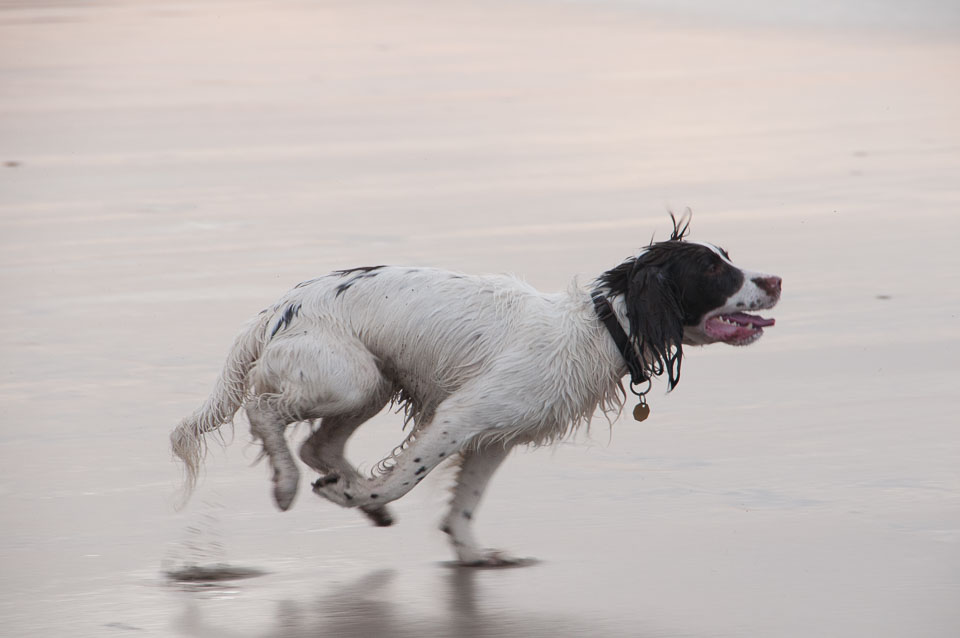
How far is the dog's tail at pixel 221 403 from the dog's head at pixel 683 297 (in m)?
1.24

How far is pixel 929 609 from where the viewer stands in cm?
527

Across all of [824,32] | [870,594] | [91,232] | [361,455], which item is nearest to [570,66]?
[824,32]

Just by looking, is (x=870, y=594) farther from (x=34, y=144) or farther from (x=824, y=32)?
(x=824, y=32)

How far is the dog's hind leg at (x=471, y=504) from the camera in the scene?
5852 millimetres

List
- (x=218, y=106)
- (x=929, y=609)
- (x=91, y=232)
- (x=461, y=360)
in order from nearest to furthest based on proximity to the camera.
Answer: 1. (x=929, y=609)
2. (x=461, y=360)
3. (x=91, y=232)
4. (x=218, y=106)

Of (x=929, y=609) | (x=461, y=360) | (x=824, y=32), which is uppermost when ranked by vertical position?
(x=824, y=32)

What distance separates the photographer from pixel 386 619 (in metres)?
5.29

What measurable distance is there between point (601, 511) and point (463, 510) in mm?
519

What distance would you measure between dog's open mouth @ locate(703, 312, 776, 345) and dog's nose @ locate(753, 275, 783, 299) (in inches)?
3.8

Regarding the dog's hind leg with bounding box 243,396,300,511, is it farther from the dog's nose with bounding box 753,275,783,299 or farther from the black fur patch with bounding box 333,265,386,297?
the dog's nose with bounding box 753,275,783,299

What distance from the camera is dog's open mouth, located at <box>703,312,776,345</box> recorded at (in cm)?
609

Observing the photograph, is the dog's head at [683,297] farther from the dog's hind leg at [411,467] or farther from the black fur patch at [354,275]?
the black fur patch at [354,275]

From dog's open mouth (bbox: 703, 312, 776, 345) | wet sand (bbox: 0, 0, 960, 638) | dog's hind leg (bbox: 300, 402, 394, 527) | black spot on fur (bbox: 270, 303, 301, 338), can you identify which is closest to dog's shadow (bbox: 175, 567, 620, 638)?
wet sand (bbox: 0, 0, 960, 638)

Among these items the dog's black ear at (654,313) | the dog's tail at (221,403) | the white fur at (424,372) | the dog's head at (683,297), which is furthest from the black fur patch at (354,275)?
the dog's black ear at (654,313)
